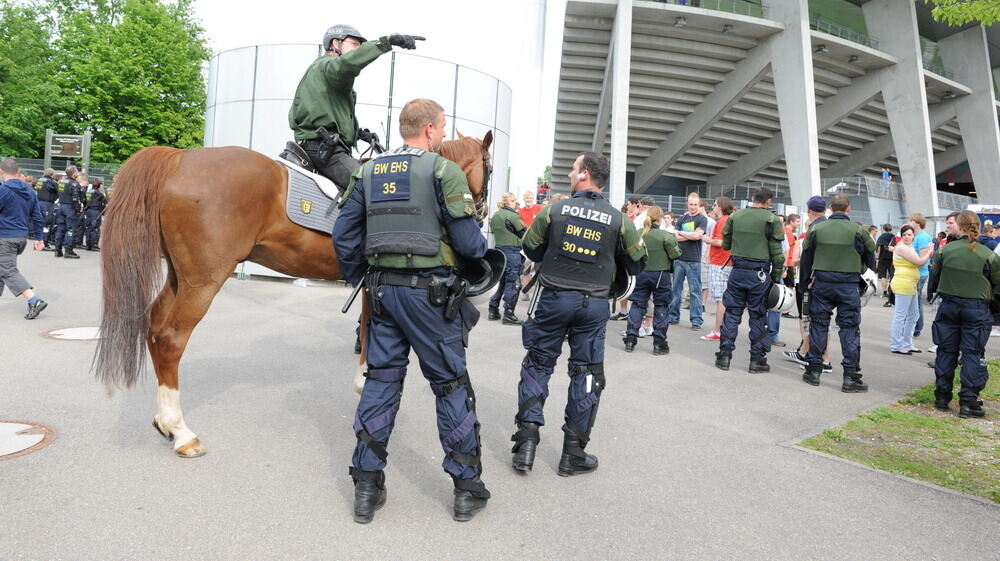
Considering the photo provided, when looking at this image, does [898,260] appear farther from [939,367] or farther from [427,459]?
[427,459]

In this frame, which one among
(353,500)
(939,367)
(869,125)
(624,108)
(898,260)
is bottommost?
(353,500)

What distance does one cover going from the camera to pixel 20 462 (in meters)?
3.66

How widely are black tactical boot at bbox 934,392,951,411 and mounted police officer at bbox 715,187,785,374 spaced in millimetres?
1754

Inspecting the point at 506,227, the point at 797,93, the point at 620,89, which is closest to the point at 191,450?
the point at 506,227

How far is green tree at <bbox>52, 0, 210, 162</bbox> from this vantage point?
3325cm

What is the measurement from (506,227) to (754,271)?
378cm

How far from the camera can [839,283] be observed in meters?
6.97

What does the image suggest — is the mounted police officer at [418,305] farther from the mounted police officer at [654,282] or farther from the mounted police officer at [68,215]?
the mounted police officer at [68,215]

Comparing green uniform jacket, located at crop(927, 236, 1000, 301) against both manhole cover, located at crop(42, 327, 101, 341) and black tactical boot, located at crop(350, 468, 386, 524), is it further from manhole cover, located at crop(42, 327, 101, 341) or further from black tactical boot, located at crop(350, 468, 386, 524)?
manhole cover, located at crop(42, 327, 101, 341)

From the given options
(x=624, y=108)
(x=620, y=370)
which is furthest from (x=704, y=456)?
(x=624, y=108)

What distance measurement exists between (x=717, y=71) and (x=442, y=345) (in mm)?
36795

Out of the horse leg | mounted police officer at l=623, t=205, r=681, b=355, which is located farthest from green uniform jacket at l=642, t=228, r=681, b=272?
the horse leg

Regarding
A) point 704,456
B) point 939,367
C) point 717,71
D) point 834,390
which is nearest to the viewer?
point 704,456

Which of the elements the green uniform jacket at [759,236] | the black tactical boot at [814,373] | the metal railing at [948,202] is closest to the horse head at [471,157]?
the green uniform jacket at [759,236]
